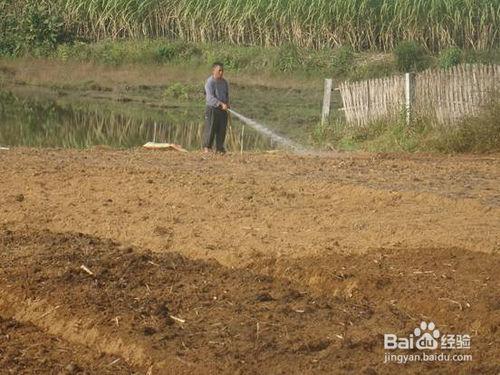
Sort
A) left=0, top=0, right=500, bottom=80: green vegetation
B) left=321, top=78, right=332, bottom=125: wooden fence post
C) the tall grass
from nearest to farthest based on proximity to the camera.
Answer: left=321, top=78, right=332, bottom=125: wooden fence post
left=0, top=0, right=500, bottom=80: green vegetation
the tall grass

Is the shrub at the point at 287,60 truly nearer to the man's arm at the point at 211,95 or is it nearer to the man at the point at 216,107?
the man at the point at 216,107

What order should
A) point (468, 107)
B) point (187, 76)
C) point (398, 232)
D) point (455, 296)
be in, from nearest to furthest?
1. point (455, 296)
2. point (398, 232)
3. point (468, 107)
4. point (187, 76)

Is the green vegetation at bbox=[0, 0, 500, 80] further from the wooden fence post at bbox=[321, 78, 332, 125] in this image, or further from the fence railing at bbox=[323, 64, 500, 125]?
the fence railing at bbox=[323, 64, 500, 125]

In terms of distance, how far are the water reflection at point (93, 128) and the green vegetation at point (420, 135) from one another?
1.16 metres

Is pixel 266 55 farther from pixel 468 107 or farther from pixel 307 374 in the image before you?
pixel 307 374

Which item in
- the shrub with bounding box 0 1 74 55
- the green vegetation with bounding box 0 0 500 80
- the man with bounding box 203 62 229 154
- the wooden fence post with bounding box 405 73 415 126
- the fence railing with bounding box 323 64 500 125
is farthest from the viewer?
the shrub with bounding box 0 1 74 55

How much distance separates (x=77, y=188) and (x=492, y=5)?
2069cm

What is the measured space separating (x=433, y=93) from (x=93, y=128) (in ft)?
24.0

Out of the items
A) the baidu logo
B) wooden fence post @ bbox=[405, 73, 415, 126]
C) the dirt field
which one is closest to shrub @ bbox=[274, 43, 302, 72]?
wooden fence post @ bbox=[405, 73, 415, 126]

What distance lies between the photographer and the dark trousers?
15.4 metres

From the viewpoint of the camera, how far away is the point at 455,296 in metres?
7.38

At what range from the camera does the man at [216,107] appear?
603 inches

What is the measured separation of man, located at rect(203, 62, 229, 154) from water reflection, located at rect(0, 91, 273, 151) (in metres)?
1.87

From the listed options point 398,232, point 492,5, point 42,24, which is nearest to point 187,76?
point 42,24
